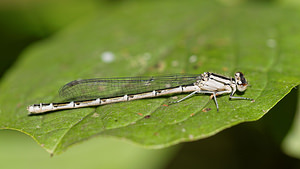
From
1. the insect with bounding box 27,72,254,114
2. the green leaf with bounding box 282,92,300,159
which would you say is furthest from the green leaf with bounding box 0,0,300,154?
the green leaf with bounding box 282,92,300,159

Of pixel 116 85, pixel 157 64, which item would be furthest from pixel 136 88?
pixel 157 64

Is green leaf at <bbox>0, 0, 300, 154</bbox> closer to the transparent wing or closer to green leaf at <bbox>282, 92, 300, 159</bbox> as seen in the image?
the transparent wing

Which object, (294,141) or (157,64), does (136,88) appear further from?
(294,141)

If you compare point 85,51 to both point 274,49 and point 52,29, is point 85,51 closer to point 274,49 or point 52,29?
point 52,29

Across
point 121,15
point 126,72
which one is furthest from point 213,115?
point 121,15

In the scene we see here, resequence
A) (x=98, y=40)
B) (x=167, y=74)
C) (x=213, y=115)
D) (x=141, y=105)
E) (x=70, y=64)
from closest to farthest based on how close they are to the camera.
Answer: (x=213, y=115), (x=141, y=105), (x=167, y=74), (x=70, y=64), (x=98, y=40)

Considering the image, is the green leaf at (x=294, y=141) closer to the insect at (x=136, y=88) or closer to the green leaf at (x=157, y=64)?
the green leaf at (x=157, y=64)
